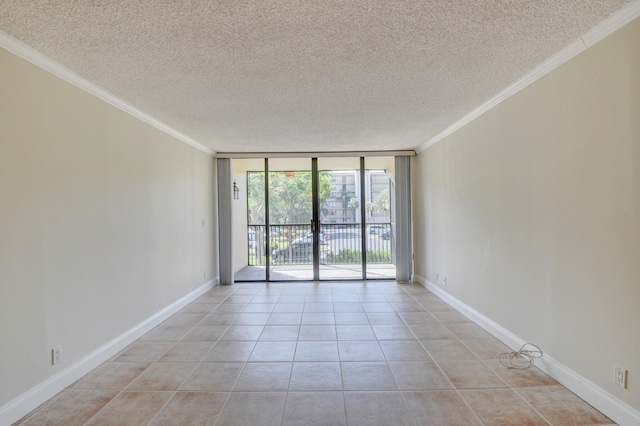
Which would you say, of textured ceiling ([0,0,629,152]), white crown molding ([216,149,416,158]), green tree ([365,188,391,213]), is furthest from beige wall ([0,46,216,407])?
green tree ([365,188,391,213])

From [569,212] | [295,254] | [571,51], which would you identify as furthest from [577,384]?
[295,254]

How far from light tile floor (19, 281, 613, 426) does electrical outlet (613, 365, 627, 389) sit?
250mm

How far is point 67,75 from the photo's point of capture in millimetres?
2445

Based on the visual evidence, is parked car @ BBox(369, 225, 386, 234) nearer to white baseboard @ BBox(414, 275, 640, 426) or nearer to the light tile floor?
the light tile floor

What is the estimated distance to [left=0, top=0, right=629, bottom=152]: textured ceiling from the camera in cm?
176

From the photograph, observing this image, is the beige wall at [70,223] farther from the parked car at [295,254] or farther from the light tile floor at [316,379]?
the parked car at [295,254]

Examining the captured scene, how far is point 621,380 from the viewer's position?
1.88 meters

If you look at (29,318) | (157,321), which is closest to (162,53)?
(29,318)

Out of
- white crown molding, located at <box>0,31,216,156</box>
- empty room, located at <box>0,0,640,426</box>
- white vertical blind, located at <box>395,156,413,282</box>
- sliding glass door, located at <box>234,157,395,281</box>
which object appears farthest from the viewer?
A: sliding glass door, located at <box>234,157,395,281</box>

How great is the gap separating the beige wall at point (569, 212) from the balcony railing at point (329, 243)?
2.64 m

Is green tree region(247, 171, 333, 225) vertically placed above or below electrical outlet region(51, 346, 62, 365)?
above

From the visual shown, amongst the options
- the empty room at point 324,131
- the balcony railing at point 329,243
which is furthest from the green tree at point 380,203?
the empty room at point 324,131

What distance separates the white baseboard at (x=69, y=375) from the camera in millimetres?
1974

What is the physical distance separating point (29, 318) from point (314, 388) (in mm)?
1945
